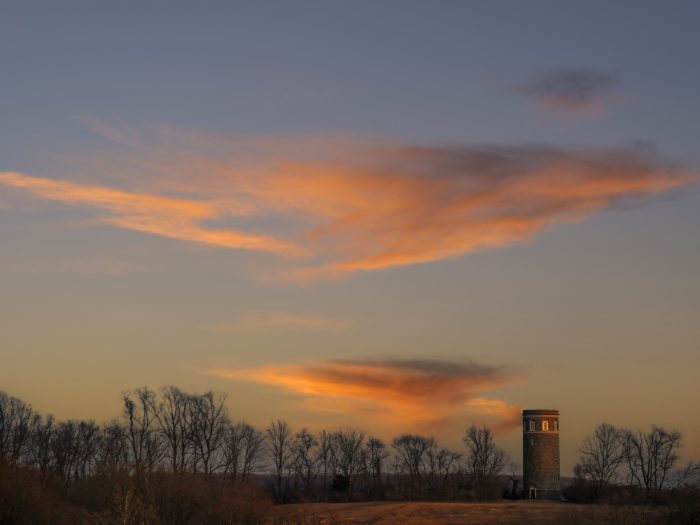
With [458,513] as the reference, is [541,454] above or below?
above

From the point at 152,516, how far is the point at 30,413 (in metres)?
112

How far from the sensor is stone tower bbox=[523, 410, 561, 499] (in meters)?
138

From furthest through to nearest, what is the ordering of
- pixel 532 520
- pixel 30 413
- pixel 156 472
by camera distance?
pixel 30 413, pixel 532 520, pixel 156 472

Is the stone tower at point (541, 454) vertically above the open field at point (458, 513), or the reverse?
the stone tower at point (541, 454)

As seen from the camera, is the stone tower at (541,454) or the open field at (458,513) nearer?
the open field at (458,513)

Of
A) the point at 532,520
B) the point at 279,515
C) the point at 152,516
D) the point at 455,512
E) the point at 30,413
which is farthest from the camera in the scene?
the point at 30,413

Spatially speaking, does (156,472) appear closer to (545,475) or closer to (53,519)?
(53,519)

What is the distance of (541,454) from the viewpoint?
140625mm

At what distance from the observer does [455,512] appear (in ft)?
380

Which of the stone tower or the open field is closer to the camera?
the open field

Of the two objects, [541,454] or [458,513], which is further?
[541,454]

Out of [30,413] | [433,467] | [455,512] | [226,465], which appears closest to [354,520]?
[455,512]

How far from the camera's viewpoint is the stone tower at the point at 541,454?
13838 cm

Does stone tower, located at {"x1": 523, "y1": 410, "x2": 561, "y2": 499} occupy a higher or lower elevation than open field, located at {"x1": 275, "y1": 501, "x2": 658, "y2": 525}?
higher
